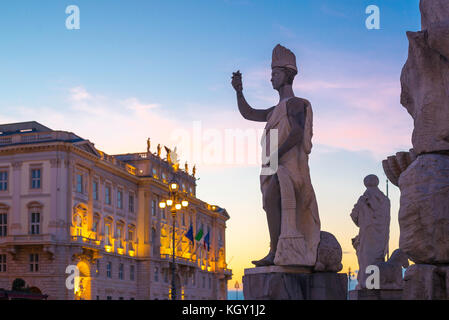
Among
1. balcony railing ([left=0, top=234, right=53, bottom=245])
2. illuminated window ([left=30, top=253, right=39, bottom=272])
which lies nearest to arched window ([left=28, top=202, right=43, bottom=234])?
balcony railing ([left=0, top=234, right=53, bottom=245])

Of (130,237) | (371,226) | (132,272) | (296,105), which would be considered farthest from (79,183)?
(296,105)

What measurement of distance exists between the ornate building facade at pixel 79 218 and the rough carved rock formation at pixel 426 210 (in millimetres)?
51206

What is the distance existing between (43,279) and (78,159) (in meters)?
10.3

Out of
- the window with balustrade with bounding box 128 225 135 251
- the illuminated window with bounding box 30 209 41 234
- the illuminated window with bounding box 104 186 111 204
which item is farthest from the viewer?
the window with balustrade with bounding box 128 225 135 251

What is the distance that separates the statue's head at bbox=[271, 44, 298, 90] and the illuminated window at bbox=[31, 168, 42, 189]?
168 ft

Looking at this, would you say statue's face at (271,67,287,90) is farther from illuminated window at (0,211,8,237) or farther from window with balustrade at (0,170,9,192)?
window with balustrade at (0,170,9,192)

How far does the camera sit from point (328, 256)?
7355 millimetres

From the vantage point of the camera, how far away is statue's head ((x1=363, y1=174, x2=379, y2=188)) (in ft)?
39.5

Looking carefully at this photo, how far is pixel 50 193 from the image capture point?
56.0m

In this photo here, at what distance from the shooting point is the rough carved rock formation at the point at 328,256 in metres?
7.31

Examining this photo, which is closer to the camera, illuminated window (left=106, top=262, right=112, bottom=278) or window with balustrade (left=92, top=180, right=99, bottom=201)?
window with balustrade (left=92, top=180, right=99, bottom=201)

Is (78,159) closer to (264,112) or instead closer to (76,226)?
(76,226)

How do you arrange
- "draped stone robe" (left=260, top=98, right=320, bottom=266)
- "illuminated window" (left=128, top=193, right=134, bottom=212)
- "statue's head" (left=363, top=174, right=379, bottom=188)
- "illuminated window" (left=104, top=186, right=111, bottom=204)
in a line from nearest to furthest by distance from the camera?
"draped stone robe" (left=260, top=98, right=320, bottom=266)
"statue's head" (left=363, top=174, right=379, bottom=188)
"illuminated window" (left=104, top=186, right=111, bottom=204)
"illuminated window" (left=128, top=193, right=134, bottom=212)

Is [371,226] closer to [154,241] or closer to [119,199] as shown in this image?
[119,199]
